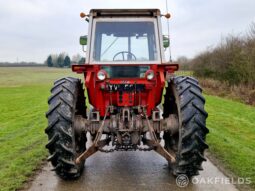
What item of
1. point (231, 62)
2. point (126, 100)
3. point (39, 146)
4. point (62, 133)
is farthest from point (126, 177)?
point (231, 62)

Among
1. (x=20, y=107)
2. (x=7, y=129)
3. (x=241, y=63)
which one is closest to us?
(x=7, y=129)

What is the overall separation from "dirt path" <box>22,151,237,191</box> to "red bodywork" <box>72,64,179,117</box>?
0.98 metres

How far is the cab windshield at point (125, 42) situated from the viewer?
19.6 feet

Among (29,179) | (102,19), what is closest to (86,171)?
(29,179)

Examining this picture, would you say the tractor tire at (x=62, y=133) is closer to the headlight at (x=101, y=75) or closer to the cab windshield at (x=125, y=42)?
the headlight at (x=101, y=75)

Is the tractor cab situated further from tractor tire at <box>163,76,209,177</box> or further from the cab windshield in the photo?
tractor tire at <box>163,76,209,177</box>

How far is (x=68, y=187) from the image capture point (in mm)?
5215

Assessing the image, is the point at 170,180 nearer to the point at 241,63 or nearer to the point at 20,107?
the point at 20,107

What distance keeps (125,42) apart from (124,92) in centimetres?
93

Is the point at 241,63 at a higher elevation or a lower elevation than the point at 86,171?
higher

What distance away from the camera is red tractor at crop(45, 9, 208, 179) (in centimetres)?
509

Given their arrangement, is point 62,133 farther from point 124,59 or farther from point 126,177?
point 124,59

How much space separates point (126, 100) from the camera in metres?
5.66

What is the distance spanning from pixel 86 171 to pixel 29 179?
3.06 ft
